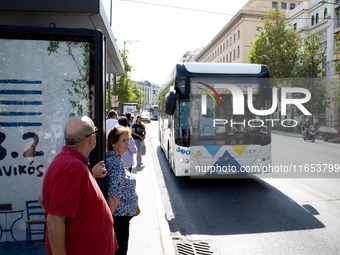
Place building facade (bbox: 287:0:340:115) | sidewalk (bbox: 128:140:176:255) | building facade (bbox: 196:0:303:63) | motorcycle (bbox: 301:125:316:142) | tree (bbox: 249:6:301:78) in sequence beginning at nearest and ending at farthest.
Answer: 1. sidewalk (bbox: 128:140:176:255)
2. motorcycle (bbox: 301:125:316:142)
3. building facade (bbox: 287:0:340:115)
4. tree (bbox: 249:6:301:78)
5. building facade (bbox: 196:0:303:63)

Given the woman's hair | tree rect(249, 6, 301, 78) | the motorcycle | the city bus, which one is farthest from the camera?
tree rect(249, 6, 301, 78)

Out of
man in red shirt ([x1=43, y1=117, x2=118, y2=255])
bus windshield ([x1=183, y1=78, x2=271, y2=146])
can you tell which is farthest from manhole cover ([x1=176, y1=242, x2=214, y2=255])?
bus windshield ([x1=183, y1=78, x2=271, y2=146])

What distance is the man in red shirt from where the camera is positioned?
6.43ft

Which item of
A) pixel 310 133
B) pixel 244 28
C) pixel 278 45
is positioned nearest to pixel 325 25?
pixel 278 45

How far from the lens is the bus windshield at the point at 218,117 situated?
315 inches

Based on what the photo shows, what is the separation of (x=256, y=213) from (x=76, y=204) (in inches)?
191

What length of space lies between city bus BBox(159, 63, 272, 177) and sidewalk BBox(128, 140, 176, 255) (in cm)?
133

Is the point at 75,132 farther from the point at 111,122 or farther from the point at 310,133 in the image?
the point at 310,133

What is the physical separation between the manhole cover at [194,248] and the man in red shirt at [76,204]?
Result: 8.16 feet

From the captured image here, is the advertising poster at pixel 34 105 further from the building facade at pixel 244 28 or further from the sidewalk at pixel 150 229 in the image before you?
the building facade at pixel 244 28

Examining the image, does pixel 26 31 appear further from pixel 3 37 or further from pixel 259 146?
pixel 259 146

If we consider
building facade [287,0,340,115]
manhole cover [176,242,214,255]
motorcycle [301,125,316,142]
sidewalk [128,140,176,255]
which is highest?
building facade [287,0,340,115]

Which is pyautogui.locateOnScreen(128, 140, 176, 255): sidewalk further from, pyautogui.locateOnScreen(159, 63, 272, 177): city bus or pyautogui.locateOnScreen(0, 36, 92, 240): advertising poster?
pyautogui.locateOnScreen(0, 36, 92, 240): advertising poster

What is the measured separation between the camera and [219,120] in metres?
8.05
